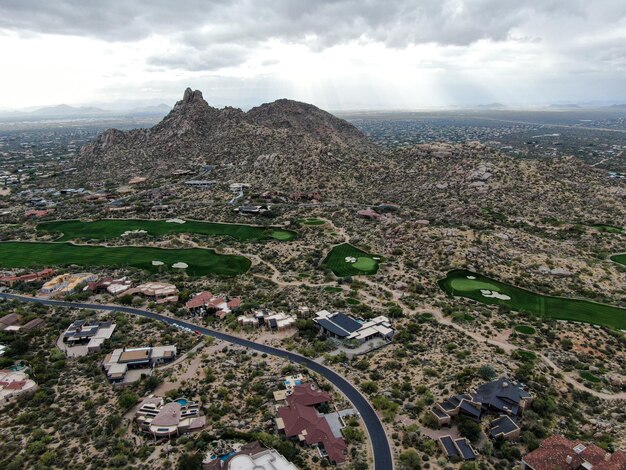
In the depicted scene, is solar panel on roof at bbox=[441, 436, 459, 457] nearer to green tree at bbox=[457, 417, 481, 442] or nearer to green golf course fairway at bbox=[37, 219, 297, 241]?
green tree at bbox=[457, 417, 481, 442]

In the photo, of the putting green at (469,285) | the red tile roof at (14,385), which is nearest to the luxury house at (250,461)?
the red tile roof at (14,385)

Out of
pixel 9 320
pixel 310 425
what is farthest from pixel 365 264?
pixel 9 320

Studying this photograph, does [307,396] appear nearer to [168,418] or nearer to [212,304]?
[168,418]

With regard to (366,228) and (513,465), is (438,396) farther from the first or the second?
(366,228)

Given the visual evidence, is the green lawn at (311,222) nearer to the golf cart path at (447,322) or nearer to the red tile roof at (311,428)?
the golf cart path at (447,322)

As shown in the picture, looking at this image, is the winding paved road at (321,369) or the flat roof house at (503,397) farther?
the flat roof house at (503,397)

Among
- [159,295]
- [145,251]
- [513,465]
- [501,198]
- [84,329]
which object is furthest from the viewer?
[501,198]

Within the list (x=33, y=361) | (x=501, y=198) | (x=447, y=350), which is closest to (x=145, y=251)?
(x=33, y=361)
